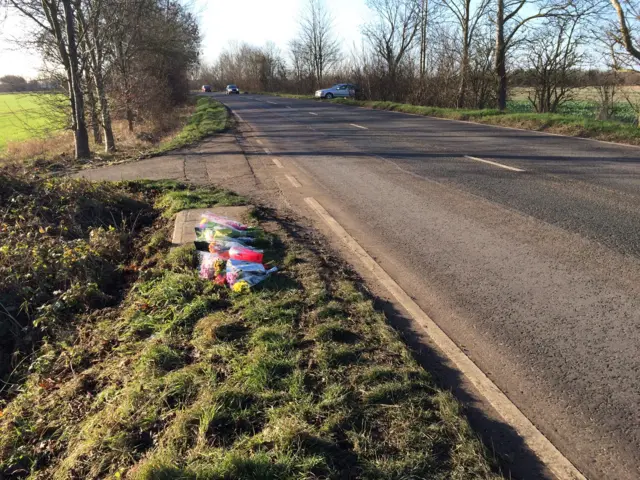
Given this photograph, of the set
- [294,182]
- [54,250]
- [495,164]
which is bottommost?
[54,250]

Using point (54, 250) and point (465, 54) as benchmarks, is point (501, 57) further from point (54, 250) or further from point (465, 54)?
point (54, 250)

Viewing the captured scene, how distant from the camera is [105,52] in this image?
59.4ft

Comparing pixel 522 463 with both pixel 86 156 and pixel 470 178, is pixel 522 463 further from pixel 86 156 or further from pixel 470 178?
pixel 86 156

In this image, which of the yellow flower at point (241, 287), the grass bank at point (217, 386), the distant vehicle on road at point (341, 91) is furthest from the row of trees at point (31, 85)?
the distant vehicle on road at point (341, 91)

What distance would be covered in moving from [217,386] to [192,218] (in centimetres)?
368

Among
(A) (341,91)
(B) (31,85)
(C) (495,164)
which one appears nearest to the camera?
(C) (495,164)

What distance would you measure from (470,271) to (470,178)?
4112 millimetres

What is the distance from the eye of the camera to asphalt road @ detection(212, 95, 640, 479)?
8.80 feet

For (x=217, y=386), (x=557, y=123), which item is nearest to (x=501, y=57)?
(x=557, y=123)

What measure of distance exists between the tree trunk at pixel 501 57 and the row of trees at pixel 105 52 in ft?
50.6

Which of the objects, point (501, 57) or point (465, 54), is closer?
point (501, 57)

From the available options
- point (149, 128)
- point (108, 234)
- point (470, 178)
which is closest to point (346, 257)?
point (108, 234)

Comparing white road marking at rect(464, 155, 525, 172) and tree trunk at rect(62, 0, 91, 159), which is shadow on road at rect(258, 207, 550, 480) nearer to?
white road marking at rect(464, 155, 525, 172)

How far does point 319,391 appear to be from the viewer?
8.82 feet
